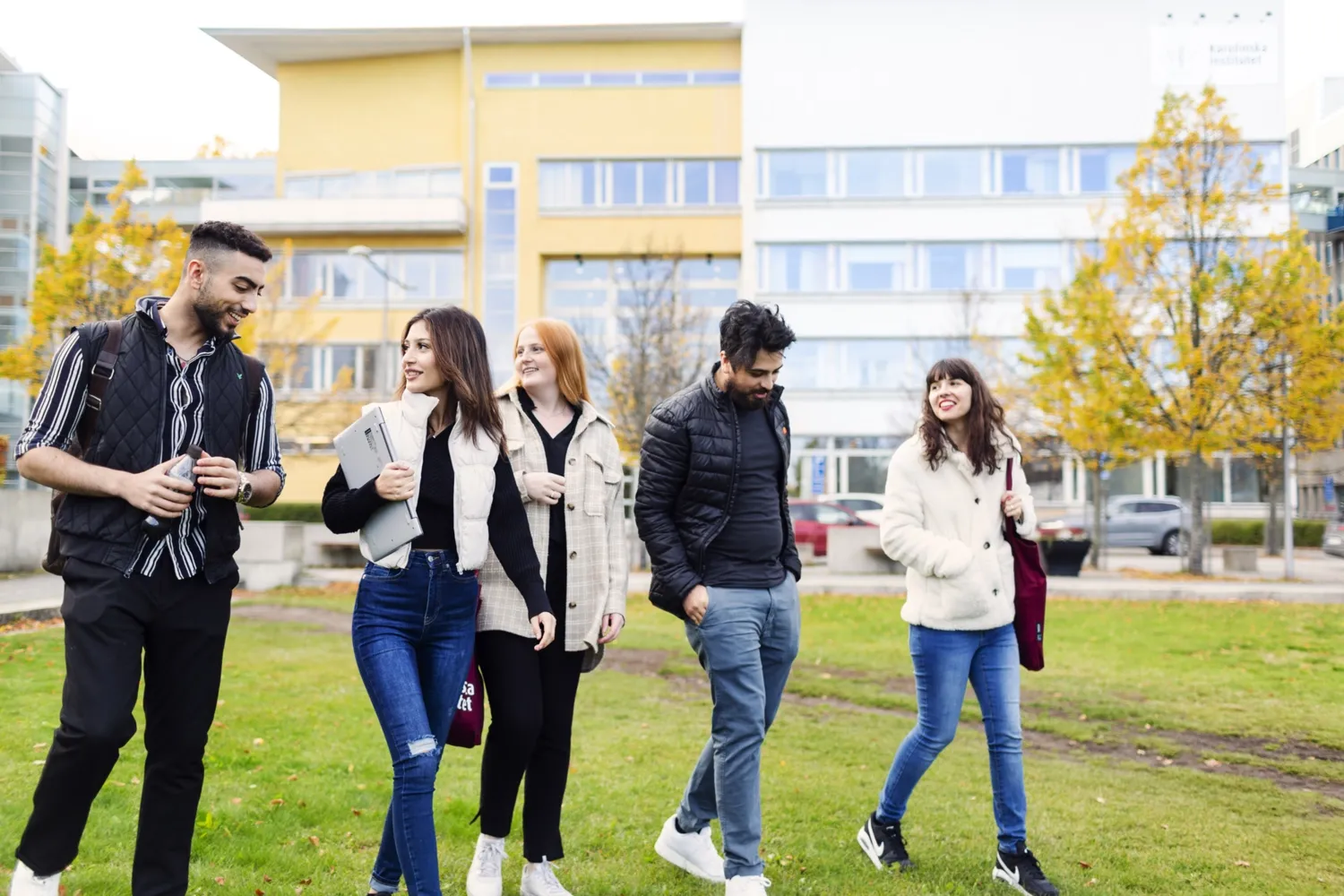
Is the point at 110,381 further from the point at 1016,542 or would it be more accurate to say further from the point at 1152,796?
the point at 1152,796

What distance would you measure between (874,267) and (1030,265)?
536 centimetres

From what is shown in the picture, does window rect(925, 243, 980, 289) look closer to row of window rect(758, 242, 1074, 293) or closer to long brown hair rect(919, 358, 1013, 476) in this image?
row of window rect(758, 242, 1074, 293)

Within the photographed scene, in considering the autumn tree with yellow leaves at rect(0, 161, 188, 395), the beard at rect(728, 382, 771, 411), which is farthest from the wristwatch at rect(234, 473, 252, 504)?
the autumn tree with yellow leaves at rect(0, 161, 188, 395)

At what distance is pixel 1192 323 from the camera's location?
21.8m

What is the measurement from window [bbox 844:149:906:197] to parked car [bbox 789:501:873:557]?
1493 cm

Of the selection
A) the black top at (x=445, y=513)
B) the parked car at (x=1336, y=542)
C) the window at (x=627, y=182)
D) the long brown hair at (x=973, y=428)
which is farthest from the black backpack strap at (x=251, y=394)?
the window at (x=627, y=182)

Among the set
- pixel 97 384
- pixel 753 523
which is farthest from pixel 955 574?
pixel 97 384

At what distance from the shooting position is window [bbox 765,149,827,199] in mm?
38938

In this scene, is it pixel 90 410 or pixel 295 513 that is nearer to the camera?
pixel 90 410

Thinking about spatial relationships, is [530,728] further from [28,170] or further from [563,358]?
[28,170]

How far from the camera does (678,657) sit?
11656 millimetres

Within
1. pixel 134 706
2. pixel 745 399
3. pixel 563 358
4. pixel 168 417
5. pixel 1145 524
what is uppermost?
pixel 563 358

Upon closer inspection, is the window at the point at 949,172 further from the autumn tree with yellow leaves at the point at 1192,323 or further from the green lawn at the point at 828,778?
the green lawn at the point at 828,778

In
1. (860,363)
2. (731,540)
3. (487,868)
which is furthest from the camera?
(860,363)
